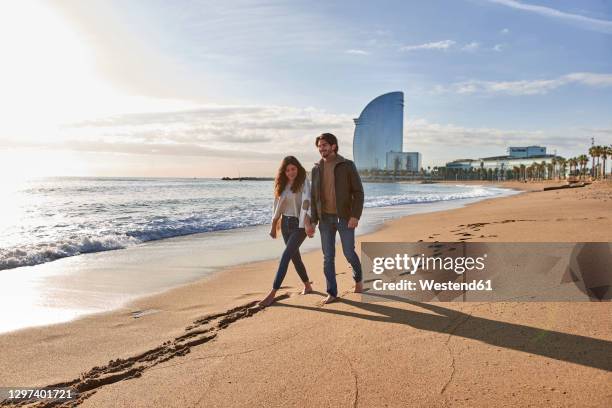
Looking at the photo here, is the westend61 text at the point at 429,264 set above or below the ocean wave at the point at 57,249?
above

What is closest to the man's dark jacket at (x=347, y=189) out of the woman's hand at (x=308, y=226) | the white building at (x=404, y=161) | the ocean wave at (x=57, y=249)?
the woman's hand at (x=308, y=226)

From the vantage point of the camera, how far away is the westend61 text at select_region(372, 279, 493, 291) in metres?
4.92

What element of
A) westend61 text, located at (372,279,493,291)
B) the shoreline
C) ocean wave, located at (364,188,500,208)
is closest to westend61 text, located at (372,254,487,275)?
westend61 text, located at (372,279,493,291)

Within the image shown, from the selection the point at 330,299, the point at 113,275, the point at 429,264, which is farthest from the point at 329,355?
the point at 113,275

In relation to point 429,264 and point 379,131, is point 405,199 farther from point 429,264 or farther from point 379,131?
point 379,131

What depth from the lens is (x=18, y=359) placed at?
379 centimetres

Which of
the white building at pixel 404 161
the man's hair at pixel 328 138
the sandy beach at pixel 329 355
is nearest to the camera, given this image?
the sandy beach at pixel 329 355

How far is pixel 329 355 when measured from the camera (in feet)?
10.8

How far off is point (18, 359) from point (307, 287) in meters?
3.01

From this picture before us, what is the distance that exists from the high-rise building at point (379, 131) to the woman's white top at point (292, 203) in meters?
143

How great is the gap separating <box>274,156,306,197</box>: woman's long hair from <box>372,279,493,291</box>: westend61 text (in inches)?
60.8

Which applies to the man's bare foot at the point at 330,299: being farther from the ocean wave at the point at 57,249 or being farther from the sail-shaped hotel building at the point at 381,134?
the sail-shaped hotel building at the point at 381,134

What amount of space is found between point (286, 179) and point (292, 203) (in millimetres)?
290

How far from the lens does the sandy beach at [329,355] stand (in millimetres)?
2693
